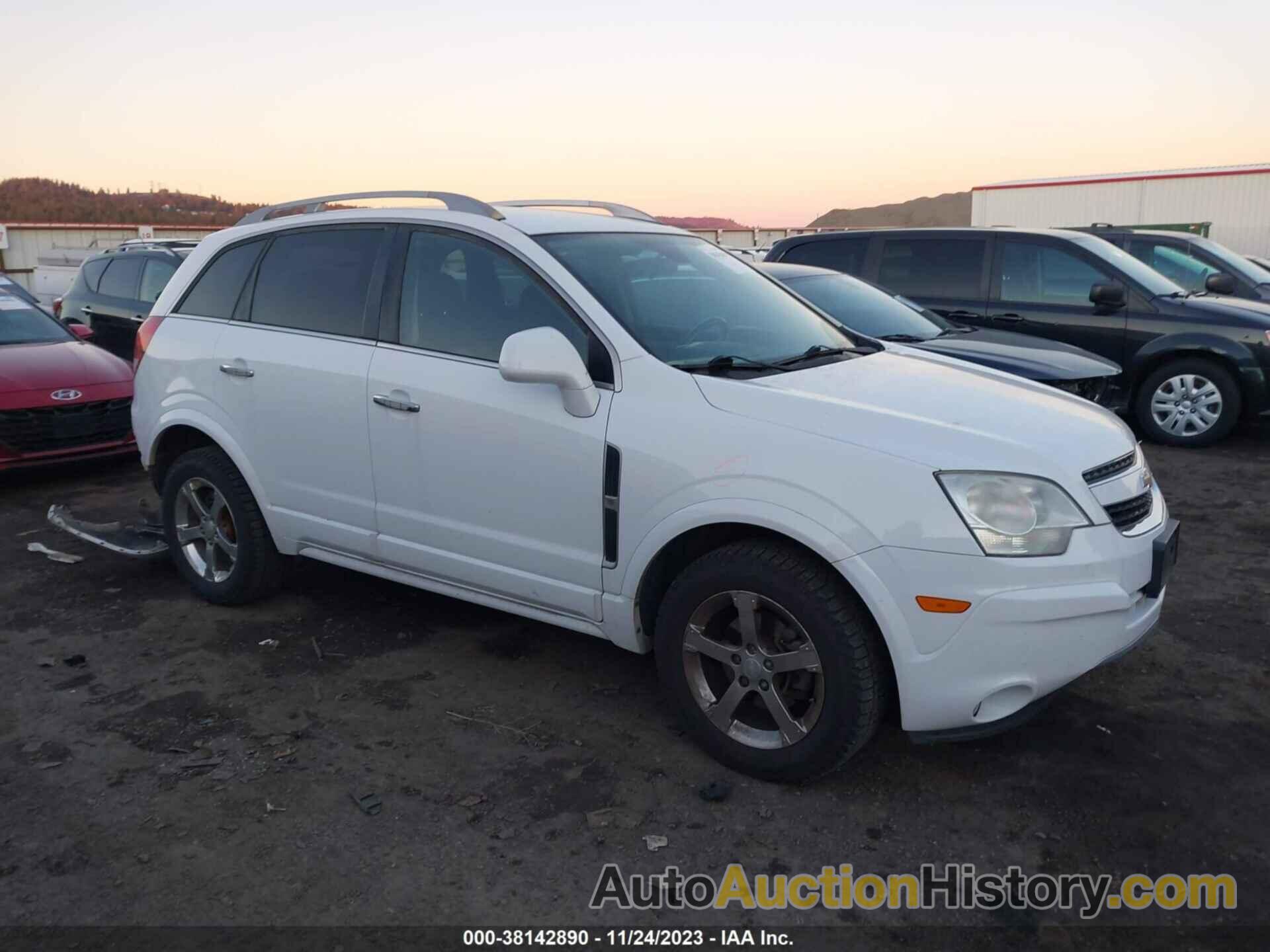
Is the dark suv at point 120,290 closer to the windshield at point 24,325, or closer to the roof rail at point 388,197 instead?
the windshield at point 24,325

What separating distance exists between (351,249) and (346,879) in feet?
8.82

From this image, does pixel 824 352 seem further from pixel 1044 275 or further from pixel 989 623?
pixel 1044 275

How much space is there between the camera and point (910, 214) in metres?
118

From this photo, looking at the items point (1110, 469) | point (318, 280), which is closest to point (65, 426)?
point (318, 280)

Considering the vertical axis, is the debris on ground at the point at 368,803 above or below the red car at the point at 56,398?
below

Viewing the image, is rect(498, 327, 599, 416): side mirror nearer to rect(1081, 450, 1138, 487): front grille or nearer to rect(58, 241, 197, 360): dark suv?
rect(1081, 450, 1138, 487): front grille

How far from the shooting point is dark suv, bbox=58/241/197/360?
34.6 ft

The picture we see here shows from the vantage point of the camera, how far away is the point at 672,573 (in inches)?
145

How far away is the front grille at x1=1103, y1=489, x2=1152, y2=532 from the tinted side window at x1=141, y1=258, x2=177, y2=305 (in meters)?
9.67

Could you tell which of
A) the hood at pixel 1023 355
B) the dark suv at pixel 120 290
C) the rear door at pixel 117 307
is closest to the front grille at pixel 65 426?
the dark suv at pixel 120 290

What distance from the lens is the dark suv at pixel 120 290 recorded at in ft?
34.6

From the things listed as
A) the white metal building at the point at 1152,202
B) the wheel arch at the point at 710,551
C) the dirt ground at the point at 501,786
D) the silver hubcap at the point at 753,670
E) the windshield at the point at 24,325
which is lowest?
the dirt ground at the point at 501,786

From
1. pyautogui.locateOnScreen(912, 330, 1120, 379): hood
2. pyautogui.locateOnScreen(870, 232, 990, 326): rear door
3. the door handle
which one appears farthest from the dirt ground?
pyautogui.locateOnScreen(870, 232, 990, 326): rear door

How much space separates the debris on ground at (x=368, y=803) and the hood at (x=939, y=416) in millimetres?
1705
